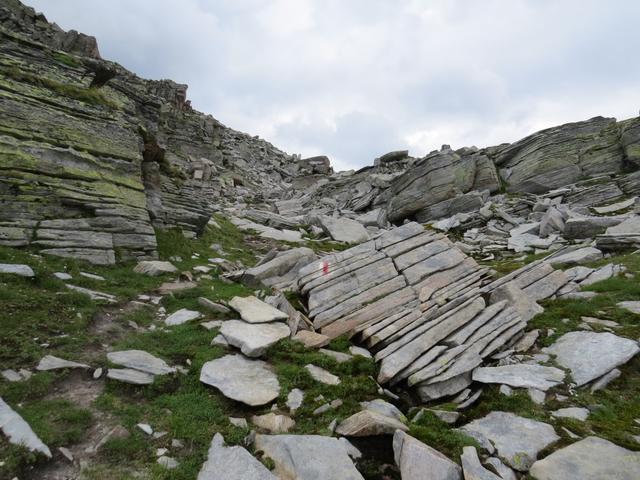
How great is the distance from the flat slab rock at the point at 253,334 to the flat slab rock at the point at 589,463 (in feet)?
24.7

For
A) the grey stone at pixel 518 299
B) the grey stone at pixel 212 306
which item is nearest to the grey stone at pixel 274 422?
the grey stone at pixel 212 306

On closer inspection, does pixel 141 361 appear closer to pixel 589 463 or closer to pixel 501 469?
pixel 501 469

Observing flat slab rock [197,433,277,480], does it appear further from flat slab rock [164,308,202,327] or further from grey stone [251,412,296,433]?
flat slab rock [164,308,202,327]

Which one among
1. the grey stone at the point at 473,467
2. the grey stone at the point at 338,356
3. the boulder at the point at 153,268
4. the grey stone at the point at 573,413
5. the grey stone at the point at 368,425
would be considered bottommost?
the grey stone at the point at 573,413

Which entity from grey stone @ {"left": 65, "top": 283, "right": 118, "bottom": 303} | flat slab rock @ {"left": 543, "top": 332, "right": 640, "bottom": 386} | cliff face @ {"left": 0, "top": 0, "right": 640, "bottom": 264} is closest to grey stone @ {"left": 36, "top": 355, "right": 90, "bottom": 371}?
grey stone @ {"left": 65, "top": 283, "right": 118, "bottom": 303}

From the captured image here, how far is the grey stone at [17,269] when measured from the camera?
12.6 meters

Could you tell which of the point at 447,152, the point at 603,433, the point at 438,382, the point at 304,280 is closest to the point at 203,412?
the point at 438,382

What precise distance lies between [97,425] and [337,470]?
5291 millimetres

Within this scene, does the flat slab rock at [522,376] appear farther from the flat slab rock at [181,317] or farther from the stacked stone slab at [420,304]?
the flat slab rock at [181,317]

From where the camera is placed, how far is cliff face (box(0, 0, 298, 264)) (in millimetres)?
16859

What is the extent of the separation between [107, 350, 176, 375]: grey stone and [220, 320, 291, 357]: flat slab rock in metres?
2.12

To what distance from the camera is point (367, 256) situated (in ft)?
55.9

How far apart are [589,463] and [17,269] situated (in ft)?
58.3

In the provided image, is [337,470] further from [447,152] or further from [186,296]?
[447,152]
